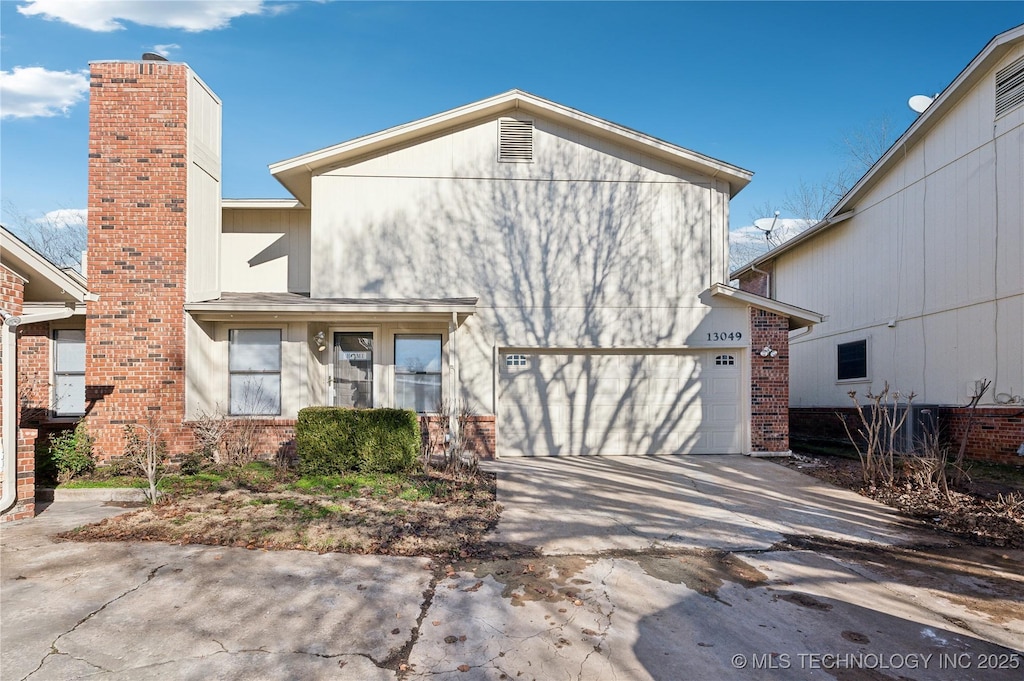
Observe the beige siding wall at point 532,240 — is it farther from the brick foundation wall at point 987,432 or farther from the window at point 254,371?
the brick foundation wall at point 987,432

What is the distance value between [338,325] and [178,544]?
6.01 metres

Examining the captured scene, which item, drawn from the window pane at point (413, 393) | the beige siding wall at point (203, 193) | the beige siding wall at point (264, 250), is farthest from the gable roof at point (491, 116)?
the window pane at point (413, 393)

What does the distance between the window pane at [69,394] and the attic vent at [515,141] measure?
9093 millimetres

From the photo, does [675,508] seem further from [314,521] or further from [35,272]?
[35,272]

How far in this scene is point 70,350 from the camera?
10805mm

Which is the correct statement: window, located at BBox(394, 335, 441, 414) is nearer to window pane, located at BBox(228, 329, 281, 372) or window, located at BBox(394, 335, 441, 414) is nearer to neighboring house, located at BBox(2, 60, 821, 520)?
neighboring house, located at BBox(2, 60, 821, 520)

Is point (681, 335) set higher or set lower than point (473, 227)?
lower

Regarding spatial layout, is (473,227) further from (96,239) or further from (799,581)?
(799,581)

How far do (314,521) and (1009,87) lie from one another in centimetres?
1403

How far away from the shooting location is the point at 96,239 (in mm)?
10031

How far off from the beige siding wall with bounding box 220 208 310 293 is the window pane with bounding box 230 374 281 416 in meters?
2.38

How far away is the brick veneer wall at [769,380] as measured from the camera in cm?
1177

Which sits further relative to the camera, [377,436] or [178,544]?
[377,436]

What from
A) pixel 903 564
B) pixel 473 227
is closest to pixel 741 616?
pixel 903 564
